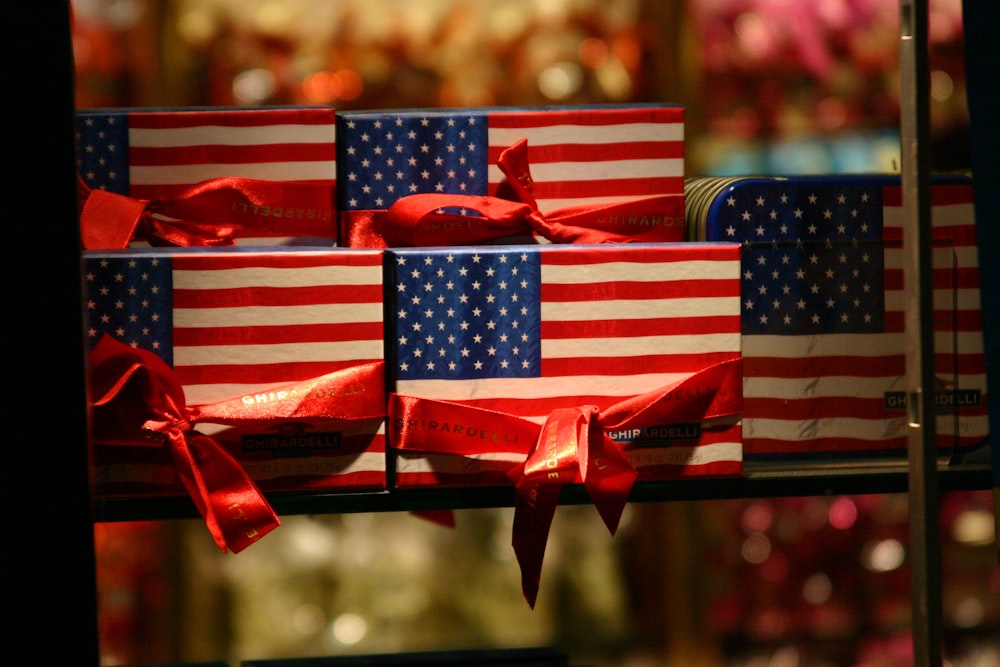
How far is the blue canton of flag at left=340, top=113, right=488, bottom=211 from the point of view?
1310 millimetres

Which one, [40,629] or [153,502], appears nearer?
[40,629]

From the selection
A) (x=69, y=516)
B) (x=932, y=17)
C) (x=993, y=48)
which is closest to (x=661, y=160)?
(x=993, y=48)

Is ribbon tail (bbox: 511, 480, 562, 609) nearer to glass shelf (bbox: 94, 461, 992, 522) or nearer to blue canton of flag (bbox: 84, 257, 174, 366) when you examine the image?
glass shelf (bbox: 94, 461, 992, 522)

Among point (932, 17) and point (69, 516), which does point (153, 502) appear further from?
point (932, 17)

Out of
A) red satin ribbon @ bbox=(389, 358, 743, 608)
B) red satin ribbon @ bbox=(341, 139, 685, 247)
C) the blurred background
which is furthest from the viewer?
the blurred background

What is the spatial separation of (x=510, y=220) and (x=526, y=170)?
68mm

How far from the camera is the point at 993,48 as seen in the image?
115 centimetres

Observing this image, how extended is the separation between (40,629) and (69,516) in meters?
0.11

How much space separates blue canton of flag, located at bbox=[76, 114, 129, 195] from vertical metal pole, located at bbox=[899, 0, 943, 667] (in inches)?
35.2

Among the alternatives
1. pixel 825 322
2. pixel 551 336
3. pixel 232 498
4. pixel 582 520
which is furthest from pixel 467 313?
pixel 582 520

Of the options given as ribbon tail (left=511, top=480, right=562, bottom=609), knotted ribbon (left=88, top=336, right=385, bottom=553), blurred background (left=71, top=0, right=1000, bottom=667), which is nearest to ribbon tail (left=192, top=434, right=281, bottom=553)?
knotted ribbon (left=88, top=336, right=385, bottom=553)

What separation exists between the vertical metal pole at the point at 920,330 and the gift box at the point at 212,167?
0.66 metres

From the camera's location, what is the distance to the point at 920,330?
1.08 m

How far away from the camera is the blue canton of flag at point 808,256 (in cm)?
128
